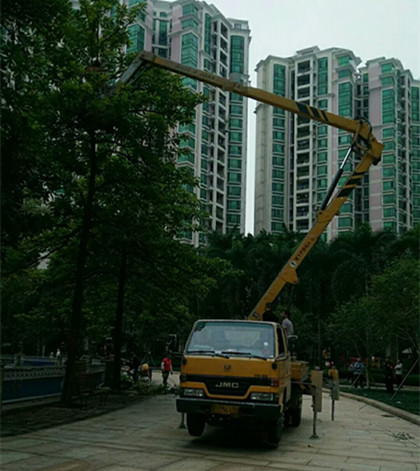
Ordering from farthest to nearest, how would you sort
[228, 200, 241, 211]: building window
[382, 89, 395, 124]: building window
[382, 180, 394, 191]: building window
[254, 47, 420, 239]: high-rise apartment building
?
[228, 200, 241, 211]: building window < [382, 89, 395, 124]: building window < [254, 47, 420, 239]: high-rise apartment building < [382, 180, 394, 191]: building window

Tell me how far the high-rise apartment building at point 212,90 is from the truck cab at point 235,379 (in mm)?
68734

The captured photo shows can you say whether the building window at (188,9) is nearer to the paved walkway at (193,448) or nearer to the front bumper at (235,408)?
the paved walkway at (193,448)

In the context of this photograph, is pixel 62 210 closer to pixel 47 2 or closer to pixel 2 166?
pixel 2 166

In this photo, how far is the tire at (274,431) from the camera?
417 inches

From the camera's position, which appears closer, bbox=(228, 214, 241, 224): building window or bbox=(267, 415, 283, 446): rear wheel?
bbox=(267, 415, 283, 446): rear wheel

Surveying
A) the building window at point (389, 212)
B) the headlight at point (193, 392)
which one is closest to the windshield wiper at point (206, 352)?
the headlight at point (193, 392)

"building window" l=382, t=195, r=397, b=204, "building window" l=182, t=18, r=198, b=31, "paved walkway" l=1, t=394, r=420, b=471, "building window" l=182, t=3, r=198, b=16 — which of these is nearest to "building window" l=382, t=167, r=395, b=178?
"building window" l=382, t=195, r=397, b=204

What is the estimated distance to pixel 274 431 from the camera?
1065 centimetres

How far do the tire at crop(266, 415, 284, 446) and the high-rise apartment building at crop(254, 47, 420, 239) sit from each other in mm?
80326

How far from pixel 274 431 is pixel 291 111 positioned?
986 centimetres

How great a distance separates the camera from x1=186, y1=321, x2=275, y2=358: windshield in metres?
10.9

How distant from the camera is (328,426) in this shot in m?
14.9

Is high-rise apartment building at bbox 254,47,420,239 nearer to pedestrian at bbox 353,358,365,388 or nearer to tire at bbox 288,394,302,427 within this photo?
pedestrian at bbox 353,358,365,388

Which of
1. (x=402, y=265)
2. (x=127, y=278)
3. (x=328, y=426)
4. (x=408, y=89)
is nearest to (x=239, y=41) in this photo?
(x=408, y=89)
